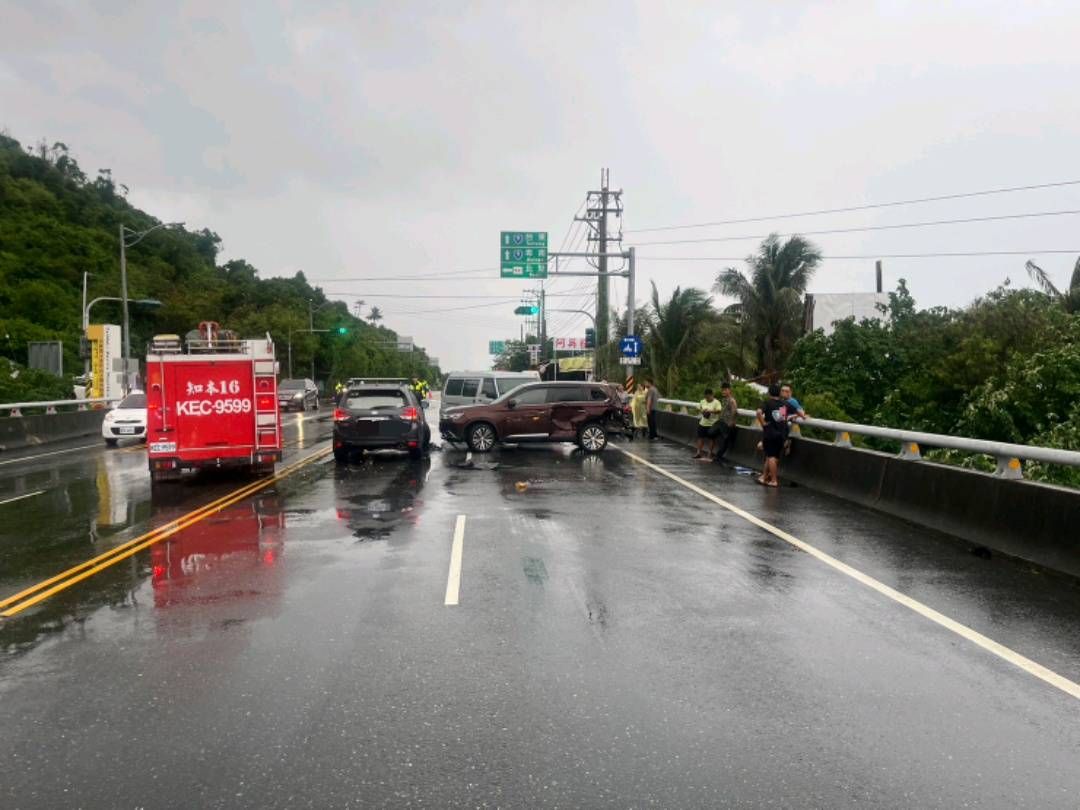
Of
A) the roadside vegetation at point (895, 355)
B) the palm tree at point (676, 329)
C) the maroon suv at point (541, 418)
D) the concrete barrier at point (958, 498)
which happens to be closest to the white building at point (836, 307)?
the roadside vegetation at point (895, 355)

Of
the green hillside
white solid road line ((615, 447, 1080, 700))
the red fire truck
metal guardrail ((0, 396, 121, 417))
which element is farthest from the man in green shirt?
the green hillside

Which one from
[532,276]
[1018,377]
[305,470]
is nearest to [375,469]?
[305,470]

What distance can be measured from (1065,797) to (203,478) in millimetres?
15305

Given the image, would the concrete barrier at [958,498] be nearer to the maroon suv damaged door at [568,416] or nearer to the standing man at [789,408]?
the standing man at [789,408]

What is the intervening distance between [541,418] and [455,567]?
1348cm

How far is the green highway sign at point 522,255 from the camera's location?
115 ft

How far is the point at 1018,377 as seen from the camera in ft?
60.7

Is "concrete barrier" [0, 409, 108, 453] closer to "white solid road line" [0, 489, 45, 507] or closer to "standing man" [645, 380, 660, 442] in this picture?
"white solid road line" [0, 489, 45, 507]

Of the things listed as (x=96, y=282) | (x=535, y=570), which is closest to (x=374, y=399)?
(x=535, y=570)

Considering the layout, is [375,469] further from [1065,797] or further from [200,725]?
[1065,797]

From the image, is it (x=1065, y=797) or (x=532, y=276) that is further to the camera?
(x=532, y=276)

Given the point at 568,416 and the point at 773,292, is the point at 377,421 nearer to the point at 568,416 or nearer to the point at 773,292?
the point at 568,416

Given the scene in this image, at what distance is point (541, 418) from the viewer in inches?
867

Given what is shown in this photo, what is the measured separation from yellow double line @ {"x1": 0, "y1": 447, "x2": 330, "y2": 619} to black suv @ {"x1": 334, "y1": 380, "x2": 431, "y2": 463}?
3596mm
